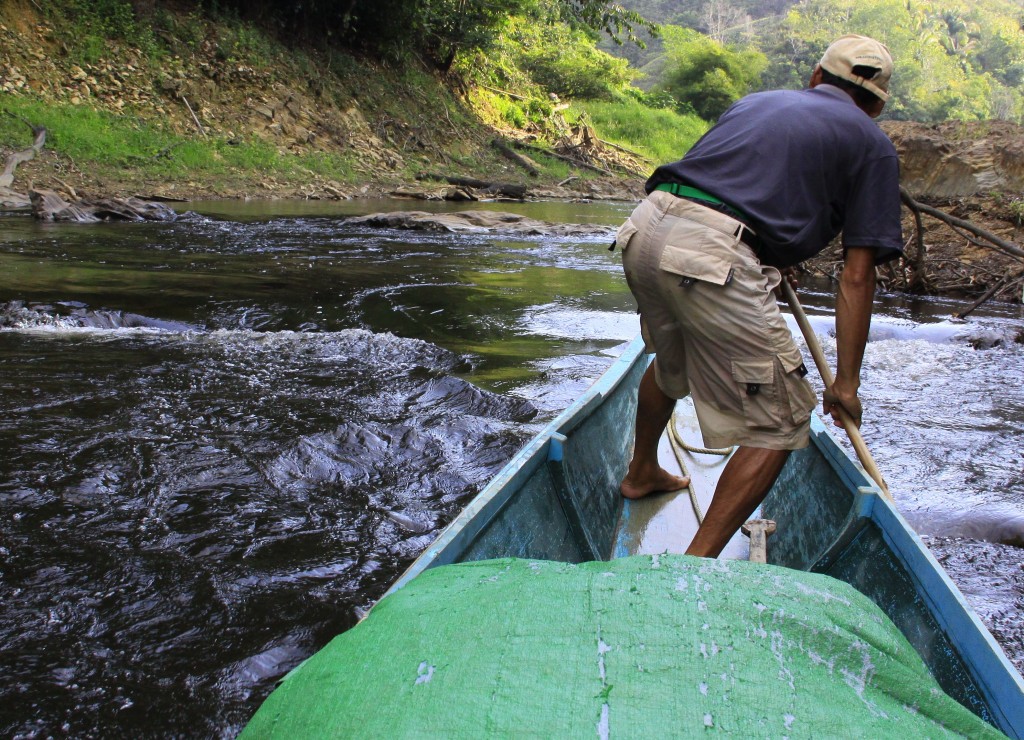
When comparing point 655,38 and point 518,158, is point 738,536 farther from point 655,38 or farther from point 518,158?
point 655,38

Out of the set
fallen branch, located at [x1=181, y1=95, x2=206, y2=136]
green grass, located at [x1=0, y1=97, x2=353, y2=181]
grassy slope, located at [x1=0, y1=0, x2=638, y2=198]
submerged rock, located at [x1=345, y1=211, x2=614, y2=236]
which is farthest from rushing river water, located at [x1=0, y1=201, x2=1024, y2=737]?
fallen branch, located at [x1=181, y1=95, x2=206, y2=136]

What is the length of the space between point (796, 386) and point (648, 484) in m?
1.02

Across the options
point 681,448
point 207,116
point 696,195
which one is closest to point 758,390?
point 696,195

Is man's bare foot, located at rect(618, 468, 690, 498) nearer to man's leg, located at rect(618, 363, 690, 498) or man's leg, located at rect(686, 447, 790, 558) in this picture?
man's leg, located at rect(618, 363, 690, 498)

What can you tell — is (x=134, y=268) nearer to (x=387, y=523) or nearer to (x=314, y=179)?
(x=387, y=523)

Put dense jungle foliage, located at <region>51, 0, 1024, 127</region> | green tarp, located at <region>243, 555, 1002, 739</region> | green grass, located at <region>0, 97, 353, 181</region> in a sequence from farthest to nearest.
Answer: dense jungle foliage, located at <region>51, 0, 1024, 127</region> → green grass, located at <region>0, 97, 353, 181</region> → green tarp, located at <region>243, 555, 1002, 739</region>

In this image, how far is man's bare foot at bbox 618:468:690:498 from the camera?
321 cm

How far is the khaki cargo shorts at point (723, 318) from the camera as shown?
2.28m

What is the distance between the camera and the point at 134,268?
26.6 ft

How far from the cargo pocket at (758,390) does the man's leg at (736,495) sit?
0.31 feet

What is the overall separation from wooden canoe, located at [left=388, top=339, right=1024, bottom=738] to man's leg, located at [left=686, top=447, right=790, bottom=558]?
0.27 metres

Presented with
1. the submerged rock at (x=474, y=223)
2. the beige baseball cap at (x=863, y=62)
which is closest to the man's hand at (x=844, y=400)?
the beige baseball cap at (x=863, y=62)

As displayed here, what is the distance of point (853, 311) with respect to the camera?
2.39 metres

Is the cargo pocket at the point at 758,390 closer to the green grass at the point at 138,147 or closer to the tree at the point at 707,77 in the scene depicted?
the green grass at the point at 138,147
